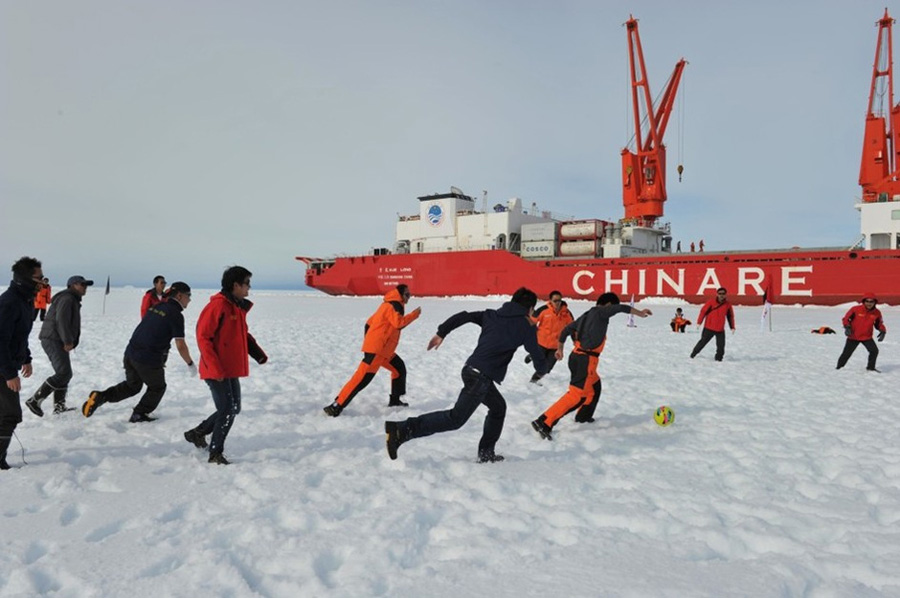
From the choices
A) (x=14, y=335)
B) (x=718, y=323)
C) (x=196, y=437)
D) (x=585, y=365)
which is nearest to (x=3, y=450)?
(x=14, y=335)

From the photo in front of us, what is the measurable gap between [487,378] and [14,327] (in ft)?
12.2

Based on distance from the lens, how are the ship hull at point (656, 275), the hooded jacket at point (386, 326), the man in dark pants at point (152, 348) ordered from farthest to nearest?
the ship hull at point (656, 275) < the hooded jacket at point (386, 326) < the man in dark pants at point (152, 348)

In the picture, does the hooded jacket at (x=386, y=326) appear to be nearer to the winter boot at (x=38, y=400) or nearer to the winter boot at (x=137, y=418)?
the winter boot at (x=137, y=418)

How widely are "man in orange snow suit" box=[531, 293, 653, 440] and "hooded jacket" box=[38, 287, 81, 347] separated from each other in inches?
201

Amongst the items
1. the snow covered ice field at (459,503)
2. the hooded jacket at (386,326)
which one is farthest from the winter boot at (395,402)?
the hooded jacket at (386,326)

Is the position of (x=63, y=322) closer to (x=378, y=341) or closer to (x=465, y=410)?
(x=378, y=341)

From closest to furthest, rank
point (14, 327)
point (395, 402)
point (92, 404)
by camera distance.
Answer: point (14, 327)
point (92, 404)
point (395, 402)

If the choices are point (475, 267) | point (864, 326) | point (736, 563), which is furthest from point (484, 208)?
point (736, 563)

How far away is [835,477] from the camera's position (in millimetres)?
4395

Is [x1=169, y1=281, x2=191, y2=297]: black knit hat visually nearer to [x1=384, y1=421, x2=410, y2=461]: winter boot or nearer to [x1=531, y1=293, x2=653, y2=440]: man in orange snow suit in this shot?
[x1=384, y1=421, x2=410, y2=461]: winter boot

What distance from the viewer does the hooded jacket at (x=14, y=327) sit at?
161 inches

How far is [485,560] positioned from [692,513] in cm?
160

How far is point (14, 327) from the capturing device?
164 inches

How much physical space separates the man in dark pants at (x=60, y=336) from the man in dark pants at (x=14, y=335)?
1.74 metres
